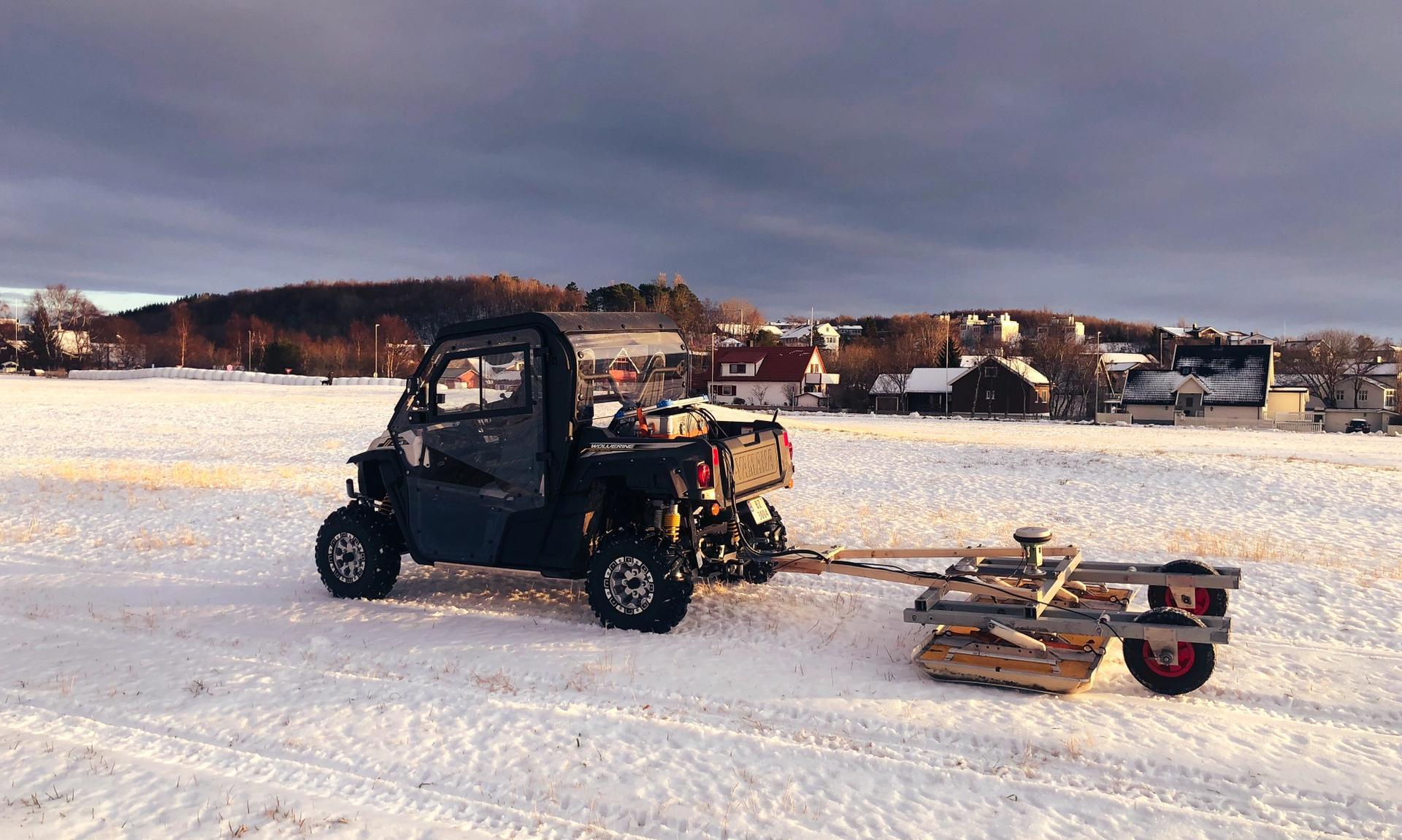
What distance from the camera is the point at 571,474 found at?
24.8ft

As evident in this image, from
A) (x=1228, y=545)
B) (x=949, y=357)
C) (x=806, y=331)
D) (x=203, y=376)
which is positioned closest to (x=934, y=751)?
(x=1228, y=545)

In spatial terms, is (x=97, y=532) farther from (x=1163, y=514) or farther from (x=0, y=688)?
(x=1163, y=514)

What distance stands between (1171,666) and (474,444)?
5.59 metres

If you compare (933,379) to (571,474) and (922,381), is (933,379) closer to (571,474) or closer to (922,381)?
(922,381)

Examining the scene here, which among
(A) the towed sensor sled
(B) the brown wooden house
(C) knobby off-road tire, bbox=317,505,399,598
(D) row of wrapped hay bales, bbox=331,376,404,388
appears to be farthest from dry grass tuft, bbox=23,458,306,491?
(B) the brown wooden house

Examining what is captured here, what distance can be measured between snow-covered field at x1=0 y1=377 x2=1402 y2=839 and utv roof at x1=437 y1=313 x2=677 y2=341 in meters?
2.49

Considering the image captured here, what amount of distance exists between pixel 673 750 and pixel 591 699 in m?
0.96

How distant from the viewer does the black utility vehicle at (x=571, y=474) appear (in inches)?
287

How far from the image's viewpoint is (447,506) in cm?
812

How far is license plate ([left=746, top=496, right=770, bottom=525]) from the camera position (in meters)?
8.16

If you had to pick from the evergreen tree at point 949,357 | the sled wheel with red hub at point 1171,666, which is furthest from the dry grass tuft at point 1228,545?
the evergreen tree at point 949,357

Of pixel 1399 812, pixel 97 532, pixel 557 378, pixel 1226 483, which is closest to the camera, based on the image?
pixel 1399 812

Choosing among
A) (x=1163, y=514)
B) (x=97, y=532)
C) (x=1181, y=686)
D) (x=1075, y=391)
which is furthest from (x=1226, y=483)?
(x=1075, y=391)

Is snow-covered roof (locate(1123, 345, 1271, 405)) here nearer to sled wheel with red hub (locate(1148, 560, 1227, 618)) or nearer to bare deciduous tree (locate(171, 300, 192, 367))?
sled wheel with red hub (locate(1148, 560, 1227, 618))
